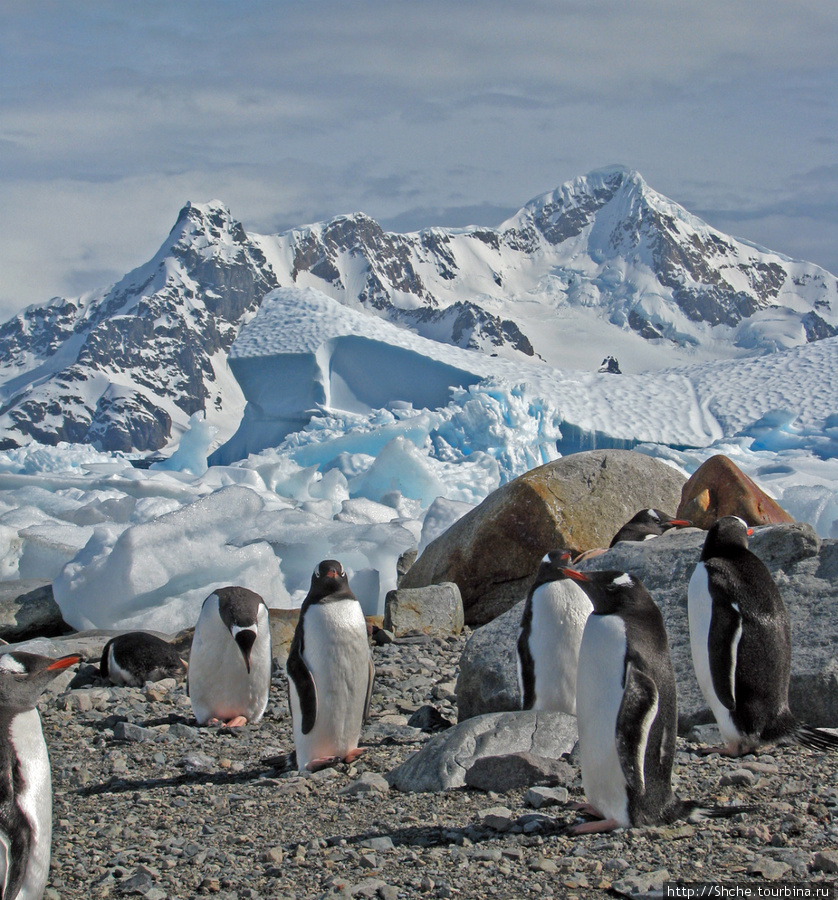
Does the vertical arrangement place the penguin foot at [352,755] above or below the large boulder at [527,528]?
below

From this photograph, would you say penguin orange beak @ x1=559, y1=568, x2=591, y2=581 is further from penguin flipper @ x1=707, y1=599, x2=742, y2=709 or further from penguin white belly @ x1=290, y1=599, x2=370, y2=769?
penguin white belly @ x1=290, y1=599, x2=370, y2=769

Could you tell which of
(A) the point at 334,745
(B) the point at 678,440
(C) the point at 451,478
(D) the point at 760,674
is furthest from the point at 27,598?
(B) the point at 678,440

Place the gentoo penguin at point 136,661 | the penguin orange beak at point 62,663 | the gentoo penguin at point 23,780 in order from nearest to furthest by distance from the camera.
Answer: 1. the gentoo penguin at point 23,780
2. the penguin orange beak at point 62,663
3. the gentoo penguin at point 136,661

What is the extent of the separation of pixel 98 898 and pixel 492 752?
153 cm

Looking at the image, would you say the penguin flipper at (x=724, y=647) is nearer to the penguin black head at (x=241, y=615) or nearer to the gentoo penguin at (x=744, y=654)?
the gentoo penguin at (x=744, y=654)

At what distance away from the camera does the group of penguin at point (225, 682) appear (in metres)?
2.88

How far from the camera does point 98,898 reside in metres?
2.85

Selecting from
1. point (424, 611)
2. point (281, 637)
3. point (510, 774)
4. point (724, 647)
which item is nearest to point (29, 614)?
point (281, 637)

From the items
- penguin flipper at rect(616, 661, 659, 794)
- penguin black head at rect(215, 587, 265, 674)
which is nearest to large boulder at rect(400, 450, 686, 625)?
penguin black head at rect(215, 587, 265, 674)

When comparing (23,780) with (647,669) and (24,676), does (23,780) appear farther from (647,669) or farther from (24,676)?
(647,669)

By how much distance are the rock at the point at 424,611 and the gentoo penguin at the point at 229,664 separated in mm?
1981

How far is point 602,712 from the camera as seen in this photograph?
3.23 meters

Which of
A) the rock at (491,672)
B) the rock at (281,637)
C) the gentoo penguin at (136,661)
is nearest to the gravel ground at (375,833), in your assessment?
the rock at (491,672)

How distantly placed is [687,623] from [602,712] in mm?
1769
